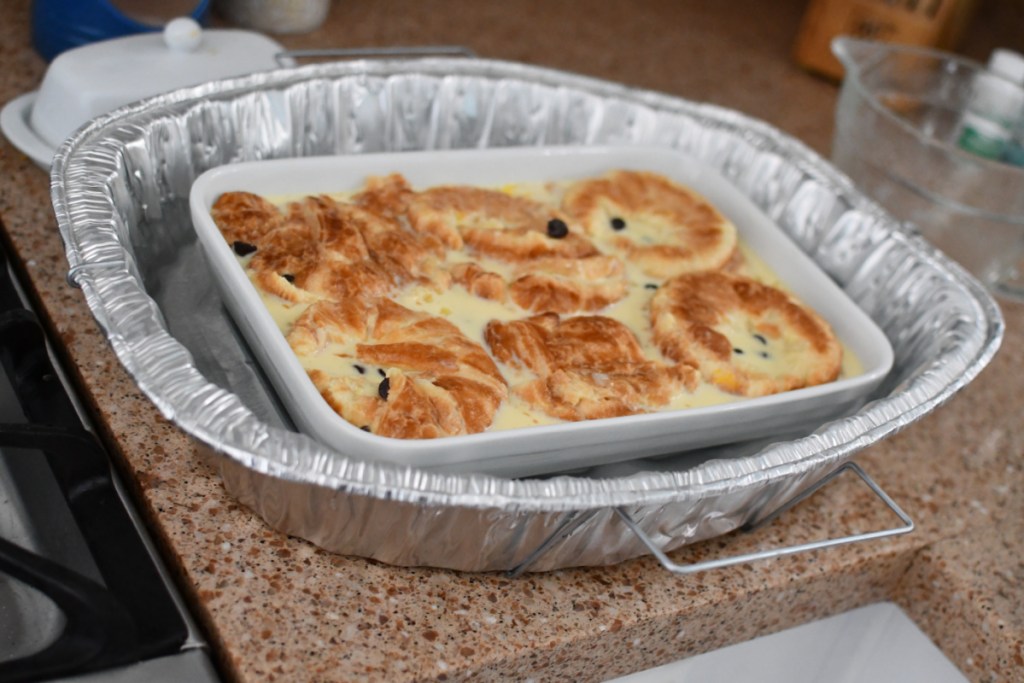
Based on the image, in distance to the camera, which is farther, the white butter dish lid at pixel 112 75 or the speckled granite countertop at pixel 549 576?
the white butter dish lid at pixel 112 75

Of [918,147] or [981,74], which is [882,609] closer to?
[918,147]

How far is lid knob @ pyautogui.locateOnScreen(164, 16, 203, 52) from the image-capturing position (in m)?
1.30

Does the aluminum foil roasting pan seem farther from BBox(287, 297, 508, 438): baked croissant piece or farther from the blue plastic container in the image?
the blue plastic container

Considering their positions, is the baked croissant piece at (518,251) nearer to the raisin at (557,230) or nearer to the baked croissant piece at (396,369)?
the raisin at (557,230)

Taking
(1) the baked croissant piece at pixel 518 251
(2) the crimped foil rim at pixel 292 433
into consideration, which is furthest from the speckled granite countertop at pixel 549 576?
(1) the baked croissant piece at pixel 518 251

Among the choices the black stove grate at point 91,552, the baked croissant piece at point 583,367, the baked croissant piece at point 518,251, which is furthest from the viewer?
the baked croissant piece at point 518,251

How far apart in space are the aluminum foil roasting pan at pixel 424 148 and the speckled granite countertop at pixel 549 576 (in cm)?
4

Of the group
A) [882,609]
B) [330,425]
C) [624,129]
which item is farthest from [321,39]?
[882,609]

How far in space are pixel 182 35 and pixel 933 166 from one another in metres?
1.08

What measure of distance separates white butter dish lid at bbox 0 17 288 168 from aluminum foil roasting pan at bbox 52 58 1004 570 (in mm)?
92

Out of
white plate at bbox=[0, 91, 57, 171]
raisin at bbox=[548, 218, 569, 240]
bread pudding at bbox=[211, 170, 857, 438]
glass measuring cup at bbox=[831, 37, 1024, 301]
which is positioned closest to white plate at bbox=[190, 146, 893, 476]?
bread pudding at bbox=[211, 170, 857, 438]

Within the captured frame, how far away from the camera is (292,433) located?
817 mm

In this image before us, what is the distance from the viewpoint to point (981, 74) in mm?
1677

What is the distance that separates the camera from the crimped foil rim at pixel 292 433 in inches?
31.4
